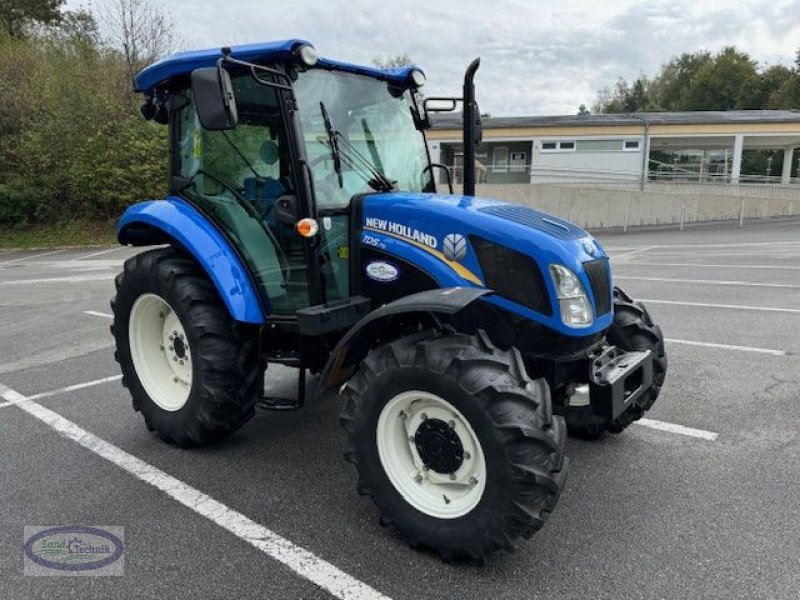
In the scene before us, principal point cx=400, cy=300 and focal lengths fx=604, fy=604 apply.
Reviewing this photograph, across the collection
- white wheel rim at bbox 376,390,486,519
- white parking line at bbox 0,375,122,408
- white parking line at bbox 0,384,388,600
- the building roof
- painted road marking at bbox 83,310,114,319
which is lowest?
painted road marking at bbox 83,310,114,319

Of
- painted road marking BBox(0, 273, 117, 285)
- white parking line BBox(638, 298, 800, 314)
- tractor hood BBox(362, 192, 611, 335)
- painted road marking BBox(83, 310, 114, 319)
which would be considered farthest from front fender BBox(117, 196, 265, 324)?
painted road marking BBox(0, 273, 117, 285)

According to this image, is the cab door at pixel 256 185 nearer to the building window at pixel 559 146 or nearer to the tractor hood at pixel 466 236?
the tractor hood at pixel 466 236

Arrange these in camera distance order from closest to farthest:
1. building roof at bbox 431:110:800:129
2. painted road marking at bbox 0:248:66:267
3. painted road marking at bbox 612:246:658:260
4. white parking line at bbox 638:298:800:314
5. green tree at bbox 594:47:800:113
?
white parking line at bbox 638:298:800:314
painted road marking at bbox 612:246:658:260
painted road marking at bbox 0:248:66:267
building roof at bbox 431:110:800:129
green tree at bbox 594:47:800:113

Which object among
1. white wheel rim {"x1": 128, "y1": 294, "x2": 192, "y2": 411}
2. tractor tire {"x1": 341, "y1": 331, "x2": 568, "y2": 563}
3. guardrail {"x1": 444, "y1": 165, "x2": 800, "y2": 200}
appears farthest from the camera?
guardrail {"x1": 444, "y1": 165, "x2": 800, "y2": 200}

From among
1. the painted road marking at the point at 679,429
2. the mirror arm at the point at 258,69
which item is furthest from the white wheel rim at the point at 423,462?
the painted road marking at the point at 679,429

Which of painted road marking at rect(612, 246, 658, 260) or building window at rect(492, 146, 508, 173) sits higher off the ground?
building window at rect(492, 146, 508, 173)

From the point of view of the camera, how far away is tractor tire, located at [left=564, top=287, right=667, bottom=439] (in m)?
3.60

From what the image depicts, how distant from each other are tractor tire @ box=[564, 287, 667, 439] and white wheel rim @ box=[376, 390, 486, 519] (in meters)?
1.06

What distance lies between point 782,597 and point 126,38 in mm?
25801

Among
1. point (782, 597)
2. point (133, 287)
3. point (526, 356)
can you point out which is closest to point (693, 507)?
point (782, 597)

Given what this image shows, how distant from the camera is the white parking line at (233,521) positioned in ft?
8.24

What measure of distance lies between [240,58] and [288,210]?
0.86 meters

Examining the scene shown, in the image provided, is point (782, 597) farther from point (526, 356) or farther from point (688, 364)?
point (688, 364)

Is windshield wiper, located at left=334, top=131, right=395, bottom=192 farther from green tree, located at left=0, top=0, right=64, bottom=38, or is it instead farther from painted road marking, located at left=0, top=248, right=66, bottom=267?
green tree, located at left=0, top=0, right=64, bottom=38
